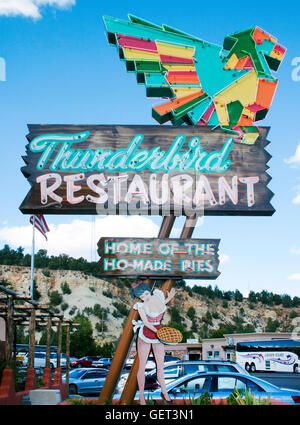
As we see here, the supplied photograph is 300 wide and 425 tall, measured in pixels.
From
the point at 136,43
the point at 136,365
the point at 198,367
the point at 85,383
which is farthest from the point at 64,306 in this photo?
the point at 136,365

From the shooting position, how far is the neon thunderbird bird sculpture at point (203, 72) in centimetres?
1249

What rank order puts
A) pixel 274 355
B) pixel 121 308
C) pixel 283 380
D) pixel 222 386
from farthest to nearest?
1. pixel 121 308
2. pixel 274 355
3. pixel 283 380
4. pixel 222 386

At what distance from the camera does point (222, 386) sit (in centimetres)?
1146

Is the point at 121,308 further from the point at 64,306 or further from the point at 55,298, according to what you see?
the point at 55,298

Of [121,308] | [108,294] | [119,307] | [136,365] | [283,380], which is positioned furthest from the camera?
[108,294]

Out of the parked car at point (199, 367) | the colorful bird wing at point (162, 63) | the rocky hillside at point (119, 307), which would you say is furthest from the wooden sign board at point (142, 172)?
the rocky hillside at point (119, 307)

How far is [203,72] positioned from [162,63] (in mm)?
1154

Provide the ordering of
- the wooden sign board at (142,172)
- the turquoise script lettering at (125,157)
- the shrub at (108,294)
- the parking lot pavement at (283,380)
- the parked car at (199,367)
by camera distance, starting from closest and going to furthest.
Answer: the wooden sign board at (142,172) < the turquoise script lettering at (125,157) < the parked car at (199,367) < the parking lot pavement at (283,380) < the shrub at (108,294)

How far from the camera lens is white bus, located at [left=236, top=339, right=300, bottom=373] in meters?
44.2

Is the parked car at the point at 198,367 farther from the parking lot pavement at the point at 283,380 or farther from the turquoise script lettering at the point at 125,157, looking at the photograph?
the parking lot pavement at the point at 283,380

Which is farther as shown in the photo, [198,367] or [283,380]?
[283,380]

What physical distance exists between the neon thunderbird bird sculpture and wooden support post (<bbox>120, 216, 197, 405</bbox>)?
2.71 metres

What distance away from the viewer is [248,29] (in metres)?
12.8

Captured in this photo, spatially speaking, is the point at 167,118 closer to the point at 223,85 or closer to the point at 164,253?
the point at 223,85
